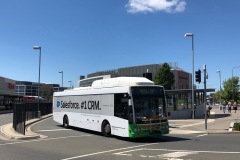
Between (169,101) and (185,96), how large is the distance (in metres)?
3.47

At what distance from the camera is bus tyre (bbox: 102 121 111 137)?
19675 millimetres

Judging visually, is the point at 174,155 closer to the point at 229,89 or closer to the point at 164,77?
the point at 164,77

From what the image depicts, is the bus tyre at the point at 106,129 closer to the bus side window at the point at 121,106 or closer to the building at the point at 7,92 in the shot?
the bus side window at the point at 121,106

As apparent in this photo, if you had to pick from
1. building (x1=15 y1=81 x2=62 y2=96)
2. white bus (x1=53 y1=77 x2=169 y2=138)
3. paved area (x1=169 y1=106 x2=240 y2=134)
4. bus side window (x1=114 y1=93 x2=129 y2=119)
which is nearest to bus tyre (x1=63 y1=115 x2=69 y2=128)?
white bus (x1=53 y1=77 x2=169 y2=138)

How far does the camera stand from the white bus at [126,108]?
1750 centimetres

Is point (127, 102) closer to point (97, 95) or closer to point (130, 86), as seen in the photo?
point (130, 86)

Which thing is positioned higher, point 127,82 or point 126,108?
point 127,82

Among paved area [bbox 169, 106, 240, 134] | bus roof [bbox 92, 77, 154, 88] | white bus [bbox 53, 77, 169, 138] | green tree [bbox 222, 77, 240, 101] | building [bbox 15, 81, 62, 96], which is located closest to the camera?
white bus [bbox 53, 77, 169, 138]

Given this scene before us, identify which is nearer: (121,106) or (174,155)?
(174,155)

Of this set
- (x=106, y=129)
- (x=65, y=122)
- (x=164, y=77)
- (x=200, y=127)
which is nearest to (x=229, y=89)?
(x=164, y=77)

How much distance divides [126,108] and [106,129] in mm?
2654

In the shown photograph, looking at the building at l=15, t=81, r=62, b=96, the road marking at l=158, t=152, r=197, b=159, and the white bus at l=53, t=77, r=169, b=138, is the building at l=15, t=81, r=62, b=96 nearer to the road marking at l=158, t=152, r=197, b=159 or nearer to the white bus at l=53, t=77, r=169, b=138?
the white bus at l=53, t=77, r=169, b=138

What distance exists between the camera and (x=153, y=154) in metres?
12.9

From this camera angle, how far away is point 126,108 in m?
17.8
